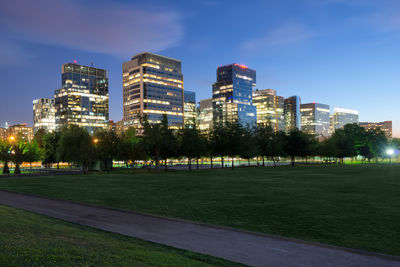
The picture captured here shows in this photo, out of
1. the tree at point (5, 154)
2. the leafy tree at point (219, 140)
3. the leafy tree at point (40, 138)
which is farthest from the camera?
→ the leafy tree at point (40, 138)

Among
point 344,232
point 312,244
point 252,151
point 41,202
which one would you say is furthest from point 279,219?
point 252,151

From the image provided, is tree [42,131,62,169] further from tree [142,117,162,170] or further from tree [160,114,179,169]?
tree [160,114,179,169]

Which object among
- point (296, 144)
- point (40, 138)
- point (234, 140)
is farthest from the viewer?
point (40, 138)

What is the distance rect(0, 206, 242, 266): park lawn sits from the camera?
7094 mm

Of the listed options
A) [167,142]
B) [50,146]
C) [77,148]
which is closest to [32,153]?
[77,148]

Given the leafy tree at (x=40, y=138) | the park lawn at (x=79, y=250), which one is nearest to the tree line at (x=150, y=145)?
the leafy tree at (x=40, y=138)

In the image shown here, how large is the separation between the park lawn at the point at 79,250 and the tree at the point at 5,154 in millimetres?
55383

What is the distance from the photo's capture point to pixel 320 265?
27.2ft

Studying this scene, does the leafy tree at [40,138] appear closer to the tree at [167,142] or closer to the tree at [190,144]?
the tree at [167,142]

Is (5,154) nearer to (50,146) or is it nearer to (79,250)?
(50,146)

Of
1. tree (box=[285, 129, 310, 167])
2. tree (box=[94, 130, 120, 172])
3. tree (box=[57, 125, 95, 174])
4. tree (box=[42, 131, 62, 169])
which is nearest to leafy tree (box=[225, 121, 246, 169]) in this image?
tree (box=[94, 130, 120, 172])

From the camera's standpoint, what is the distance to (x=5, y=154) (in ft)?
193

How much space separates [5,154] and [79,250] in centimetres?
6011

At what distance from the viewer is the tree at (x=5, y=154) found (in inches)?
2307
